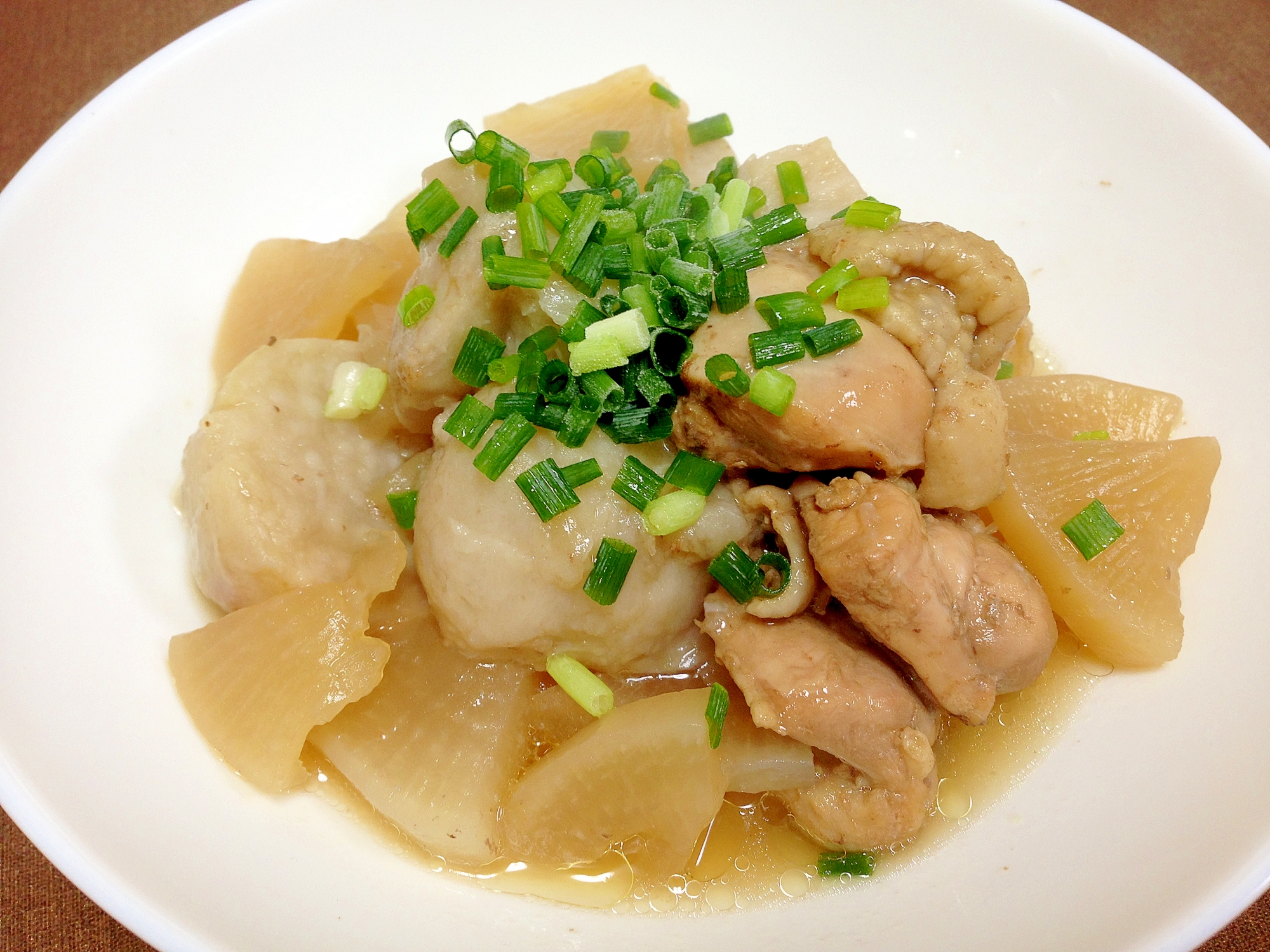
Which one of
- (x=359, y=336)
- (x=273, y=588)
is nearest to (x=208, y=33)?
(x=359, y=336)

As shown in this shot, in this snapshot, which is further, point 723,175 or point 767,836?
point 723,175

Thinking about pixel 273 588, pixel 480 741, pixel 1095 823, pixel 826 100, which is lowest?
pixel 1095 823

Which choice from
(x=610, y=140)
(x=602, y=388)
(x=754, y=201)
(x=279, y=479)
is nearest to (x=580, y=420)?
(x=602, y=388)

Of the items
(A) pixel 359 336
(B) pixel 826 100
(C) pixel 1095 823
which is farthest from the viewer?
(B) pixel 826 100

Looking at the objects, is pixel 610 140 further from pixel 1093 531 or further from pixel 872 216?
pixel 1093 531

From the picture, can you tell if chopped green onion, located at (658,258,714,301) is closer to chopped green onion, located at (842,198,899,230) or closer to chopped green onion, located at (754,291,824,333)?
chopped green onion, located at (754,291,824,333)

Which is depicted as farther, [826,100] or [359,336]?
[826,100]

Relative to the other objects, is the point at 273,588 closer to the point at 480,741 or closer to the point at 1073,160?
the point at 480,741
